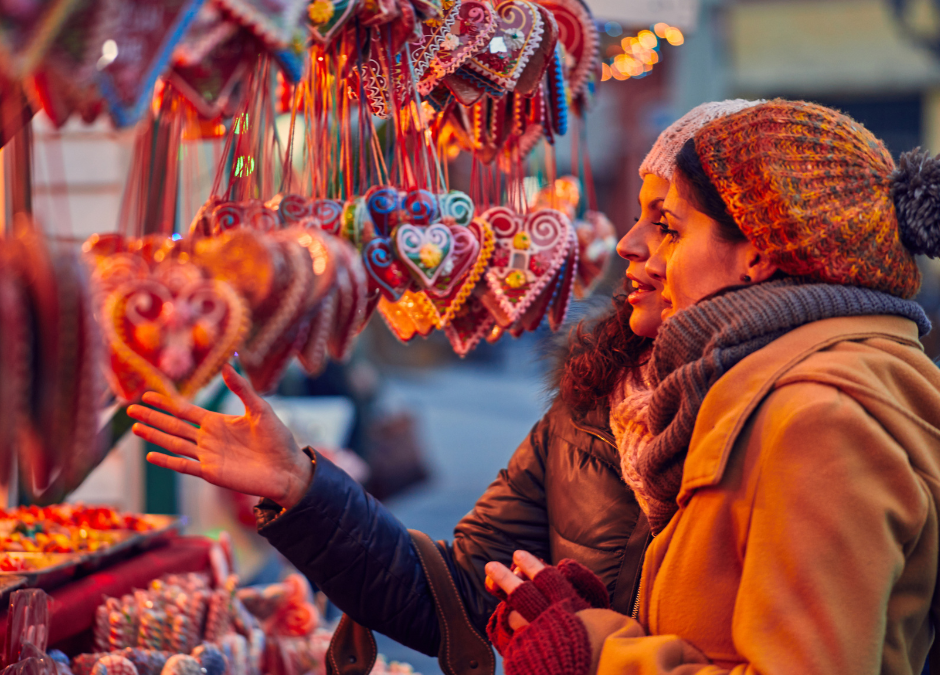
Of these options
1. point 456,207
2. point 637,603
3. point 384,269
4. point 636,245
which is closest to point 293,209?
point 384,269

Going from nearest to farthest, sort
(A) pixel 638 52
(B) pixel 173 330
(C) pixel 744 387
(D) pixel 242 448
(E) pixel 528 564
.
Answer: (B) pixel 173 330
(C) pixel 744 387
(E) pixel 528 564
(D) pixel 242 448
(A) pixel 638 52

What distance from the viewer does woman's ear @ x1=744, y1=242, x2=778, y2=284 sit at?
1.06 meters

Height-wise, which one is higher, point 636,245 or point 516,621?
point 636,245

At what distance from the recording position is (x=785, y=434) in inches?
35.4

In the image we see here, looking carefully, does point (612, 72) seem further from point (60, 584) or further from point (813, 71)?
point (813, 71)

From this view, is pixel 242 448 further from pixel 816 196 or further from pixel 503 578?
pixel 816 196

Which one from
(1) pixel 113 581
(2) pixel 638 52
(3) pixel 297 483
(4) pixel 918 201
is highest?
(2) pixel 638 52

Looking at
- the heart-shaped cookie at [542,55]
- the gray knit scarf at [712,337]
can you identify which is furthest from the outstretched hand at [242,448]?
the heart-shaped cookie at [542,55]

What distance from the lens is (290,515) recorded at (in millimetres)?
1276

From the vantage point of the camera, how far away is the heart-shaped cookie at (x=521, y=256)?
1378 millimetres

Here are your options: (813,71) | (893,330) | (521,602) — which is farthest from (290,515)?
(813,71)

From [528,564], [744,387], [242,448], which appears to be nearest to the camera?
[744,387]

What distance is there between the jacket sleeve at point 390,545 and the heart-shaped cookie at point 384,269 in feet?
1.01

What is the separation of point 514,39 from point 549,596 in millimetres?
816
